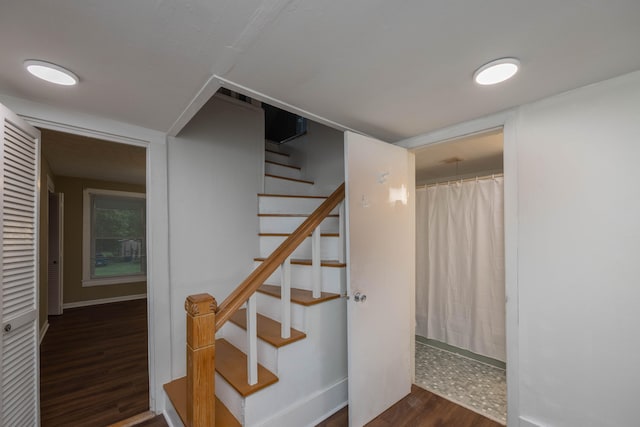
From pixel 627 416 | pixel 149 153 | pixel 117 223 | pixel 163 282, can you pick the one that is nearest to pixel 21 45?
pixel 149 153

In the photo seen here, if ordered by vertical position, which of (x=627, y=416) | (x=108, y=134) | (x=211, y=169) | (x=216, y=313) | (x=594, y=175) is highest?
(x=108, y=134)

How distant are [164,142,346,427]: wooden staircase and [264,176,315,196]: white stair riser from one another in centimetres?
17

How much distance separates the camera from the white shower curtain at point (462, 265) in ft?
8.87

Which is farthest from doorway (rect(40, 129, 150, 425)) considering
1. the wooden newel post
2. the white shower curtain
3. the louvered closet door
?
the white shower curtain

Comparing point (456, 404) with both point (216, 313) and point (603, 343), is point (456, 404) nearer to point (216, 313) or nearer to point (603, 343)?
point (603, 343)

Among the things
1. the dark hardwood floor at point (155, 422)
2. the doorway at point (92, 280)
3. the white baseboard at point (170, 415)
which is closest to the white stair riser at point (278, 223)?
the doorway at point (92, 280)

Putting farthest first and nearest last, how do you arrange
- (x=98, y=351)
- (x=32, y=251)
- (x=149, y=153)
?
(x=98, y=351) → (x=149, y=153) → (x=32, y=251)

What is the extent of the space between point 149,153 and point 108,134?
0.25 metres

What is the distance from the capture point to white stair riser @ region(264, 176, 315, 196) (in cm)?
274

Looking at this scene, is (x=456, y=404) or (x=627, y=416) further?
(x=456, y=404)

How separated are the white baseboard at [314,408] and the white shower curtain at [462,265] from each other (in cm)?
155

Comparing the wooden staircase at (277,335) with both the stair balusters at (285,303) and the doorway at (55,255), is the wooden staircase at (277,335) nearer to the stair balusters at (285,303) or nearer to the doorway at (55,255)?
the stair balusters at (285,303)

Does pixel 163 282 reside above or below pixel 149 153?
below

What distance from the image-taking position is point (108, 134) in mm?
1784
